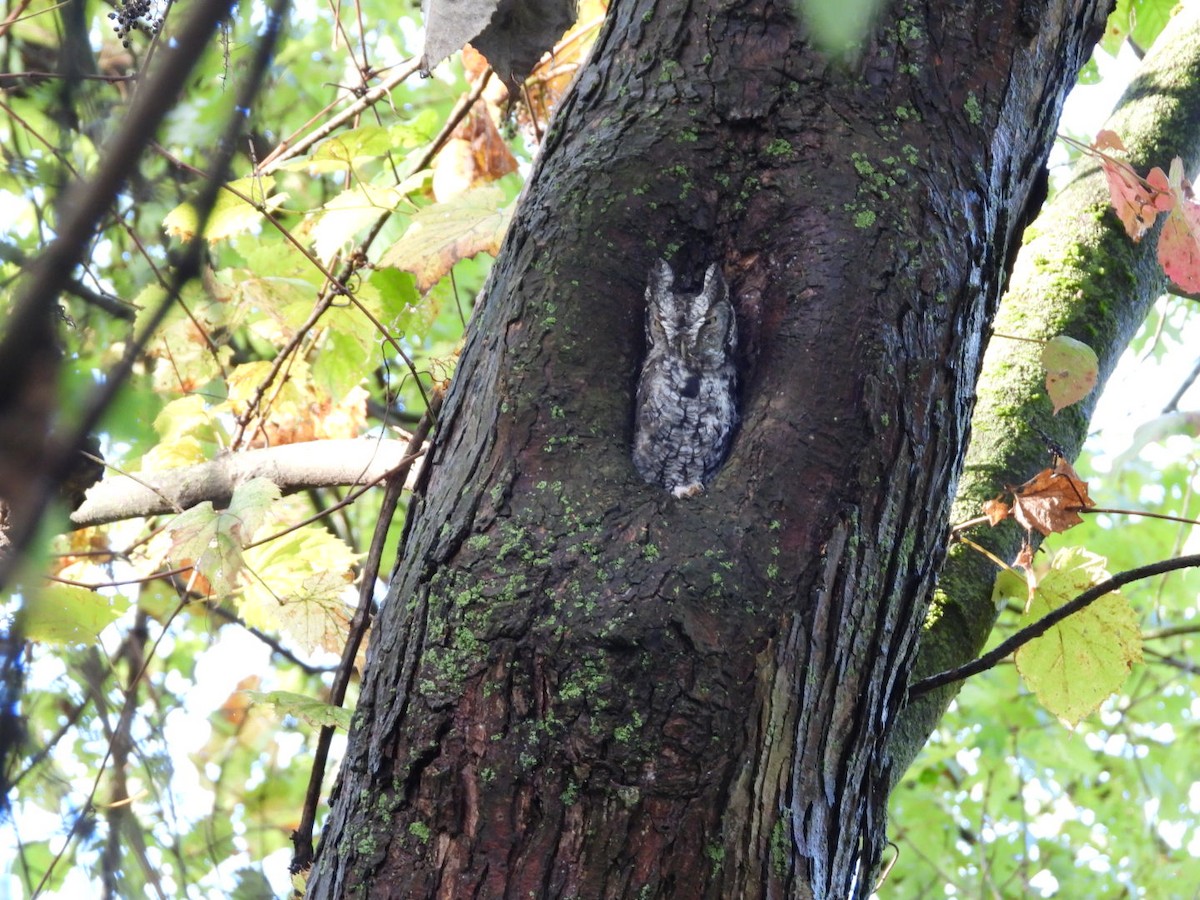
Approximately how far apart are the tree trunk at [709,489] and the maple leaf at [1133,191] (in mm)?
260

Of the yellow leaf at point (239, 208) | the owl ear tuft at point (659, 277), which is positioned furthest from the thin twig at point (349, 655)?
the yellow leaf at point (239, 208)

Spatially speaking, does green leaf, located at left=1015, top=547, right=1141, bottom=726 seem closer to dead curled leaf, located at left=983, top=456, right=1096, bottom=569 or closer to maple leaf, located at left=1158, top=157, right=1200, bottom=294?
dead curled leaf, located at left=983, top=456, right=1096, bottom=569

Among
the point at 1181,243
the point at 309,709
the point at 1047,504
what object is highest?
the point at 1181,243

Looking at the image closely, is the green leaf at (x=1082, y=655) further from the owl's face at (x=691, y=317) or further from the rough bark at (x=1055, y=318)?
the owl's face at (x=691, y=317)

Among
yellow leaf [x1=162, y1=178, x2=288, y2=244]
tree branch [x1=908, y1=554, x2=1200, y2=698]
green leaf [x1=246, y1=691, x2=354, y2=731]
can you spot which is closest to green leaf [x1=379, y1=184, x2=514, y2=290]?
yellow leaf [x1=162, y1=178, x2=288, y2=244]

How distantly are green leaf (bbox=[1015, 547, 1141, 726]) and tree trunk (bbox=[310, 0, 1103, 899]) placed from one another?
548 millimetres

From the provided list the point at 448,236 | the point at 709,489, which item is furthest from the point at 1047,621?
the point at 448,236

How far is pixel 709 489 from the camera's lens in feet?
4.85

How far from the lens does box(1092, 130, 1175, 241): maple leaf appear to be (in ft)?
6.73

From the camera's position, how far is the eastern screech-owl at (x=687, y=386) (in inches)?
66.4

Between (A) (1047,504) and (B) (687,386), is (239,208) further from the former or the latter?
(A) (1047,504)

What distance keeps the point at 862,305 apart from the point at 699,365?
1.88 ft

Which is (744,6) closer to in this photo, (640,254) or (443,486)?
(640,254)

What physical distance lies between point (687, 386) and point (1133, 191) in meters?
0.96
